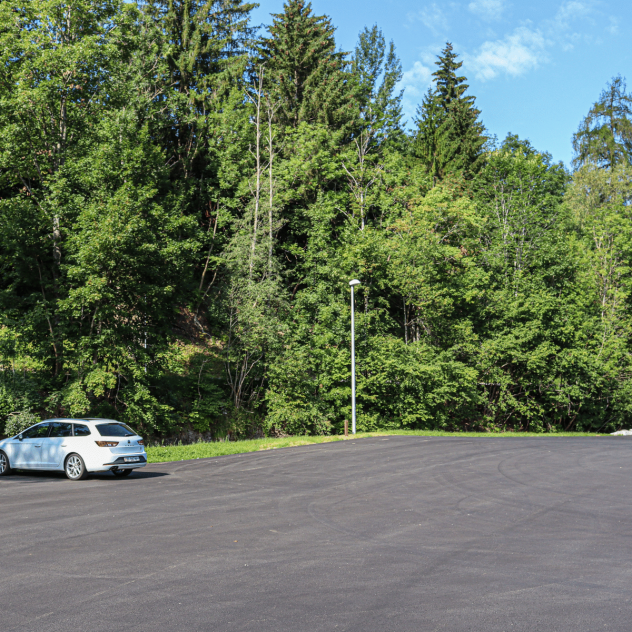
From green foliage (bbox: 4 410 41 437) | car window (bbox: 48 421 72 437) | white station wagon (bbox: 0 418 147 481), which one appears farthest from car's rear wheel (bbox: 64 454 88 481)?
green foliage (bbox: 4 410 41 437)

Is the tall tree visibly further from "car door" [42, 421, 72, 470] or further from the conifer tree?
"car door" [42, 421, 72, 470]

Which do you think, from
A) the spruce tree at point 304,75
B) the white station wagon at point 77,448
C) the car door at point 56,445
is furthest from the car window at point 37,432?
the spruce tree at point 304,75

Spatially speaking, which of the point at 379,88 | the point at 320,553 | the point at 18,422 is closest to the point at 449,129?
the point at 379,88

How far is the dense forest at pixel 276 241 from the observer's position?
2722 cm

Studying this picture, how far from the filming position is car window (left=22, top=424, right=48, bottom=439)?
16.1m

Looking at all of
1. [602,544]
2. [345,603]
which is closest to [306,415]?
[602,544]

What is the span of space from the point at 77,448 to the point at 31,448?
169 centimetres

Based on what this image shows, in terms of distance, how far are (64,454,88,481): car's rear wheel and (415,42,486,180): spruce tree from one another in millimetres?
37724

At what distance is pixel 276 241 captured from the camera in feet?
125

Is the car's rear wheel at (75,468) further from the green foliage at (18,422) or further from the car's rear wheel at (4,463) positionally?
the green foliage at (18,422)

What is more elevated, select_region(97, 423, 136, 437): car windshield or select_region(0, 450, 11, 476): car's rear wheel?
select_region(97, 423, 136, 437): car windshield

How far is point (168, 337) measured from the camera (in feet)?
98.1

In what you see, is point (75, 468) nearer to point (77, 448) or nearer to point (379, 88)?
point (77, 448)

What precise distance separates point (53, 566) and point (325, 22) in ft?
155
